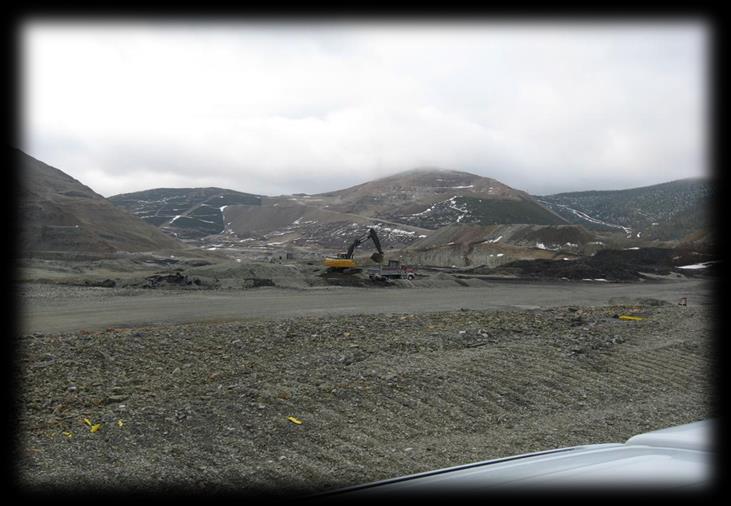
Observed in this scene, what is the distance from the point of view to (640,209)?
467 feet

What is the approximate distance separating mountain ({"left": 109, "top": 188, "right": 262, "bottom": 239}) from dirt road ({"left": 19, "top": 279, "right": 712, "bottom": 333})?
115m

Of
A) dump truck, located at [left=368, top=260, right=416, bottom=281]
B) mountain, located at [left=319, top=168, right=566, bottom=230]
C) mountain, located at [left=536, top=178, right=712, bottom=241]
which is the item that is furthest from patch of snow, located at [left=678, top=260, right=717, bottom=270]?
mountain, located at [left=319, top=168, right=566, bottom=230]

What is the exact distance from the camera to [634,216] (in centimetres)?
14025

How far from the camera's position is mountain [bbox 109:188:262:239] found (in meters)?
145

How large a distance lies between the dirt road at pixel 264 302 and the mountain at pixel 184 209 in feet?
376

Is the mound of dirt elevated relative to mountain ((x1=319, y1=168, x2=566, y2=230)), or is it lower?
lower

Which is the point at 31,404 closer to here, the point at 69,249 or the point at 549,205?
the point at 69,249

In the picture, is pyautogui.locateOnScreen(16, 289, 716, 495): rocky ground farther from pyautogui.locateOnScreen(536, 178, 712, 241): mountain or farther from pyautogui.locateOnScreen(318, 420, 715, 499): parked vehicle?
pyautogui.locateOnScreen(536, 178, 712, 241): mountain

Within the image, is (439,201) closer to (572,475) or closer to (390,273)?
(390,273)

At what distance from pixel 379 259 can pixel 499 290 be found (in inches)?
335

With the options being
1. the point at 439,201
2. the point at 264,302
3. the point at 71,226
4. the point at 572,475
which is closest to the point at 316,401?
the point at 572,475

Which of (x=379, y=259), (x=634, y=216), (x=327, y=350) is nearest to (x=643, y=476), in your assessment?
(x=327, y=350)

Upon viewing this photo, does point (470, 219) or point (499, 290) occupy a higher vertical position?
point (470, 219)

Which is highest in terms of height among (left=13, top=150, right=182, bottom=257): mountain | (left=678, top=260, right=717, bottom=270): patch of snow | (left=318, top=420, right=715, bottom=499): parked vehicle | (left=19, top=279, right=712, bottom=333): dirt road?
(left=13, top=150, right=182, bottom=257): mountain
